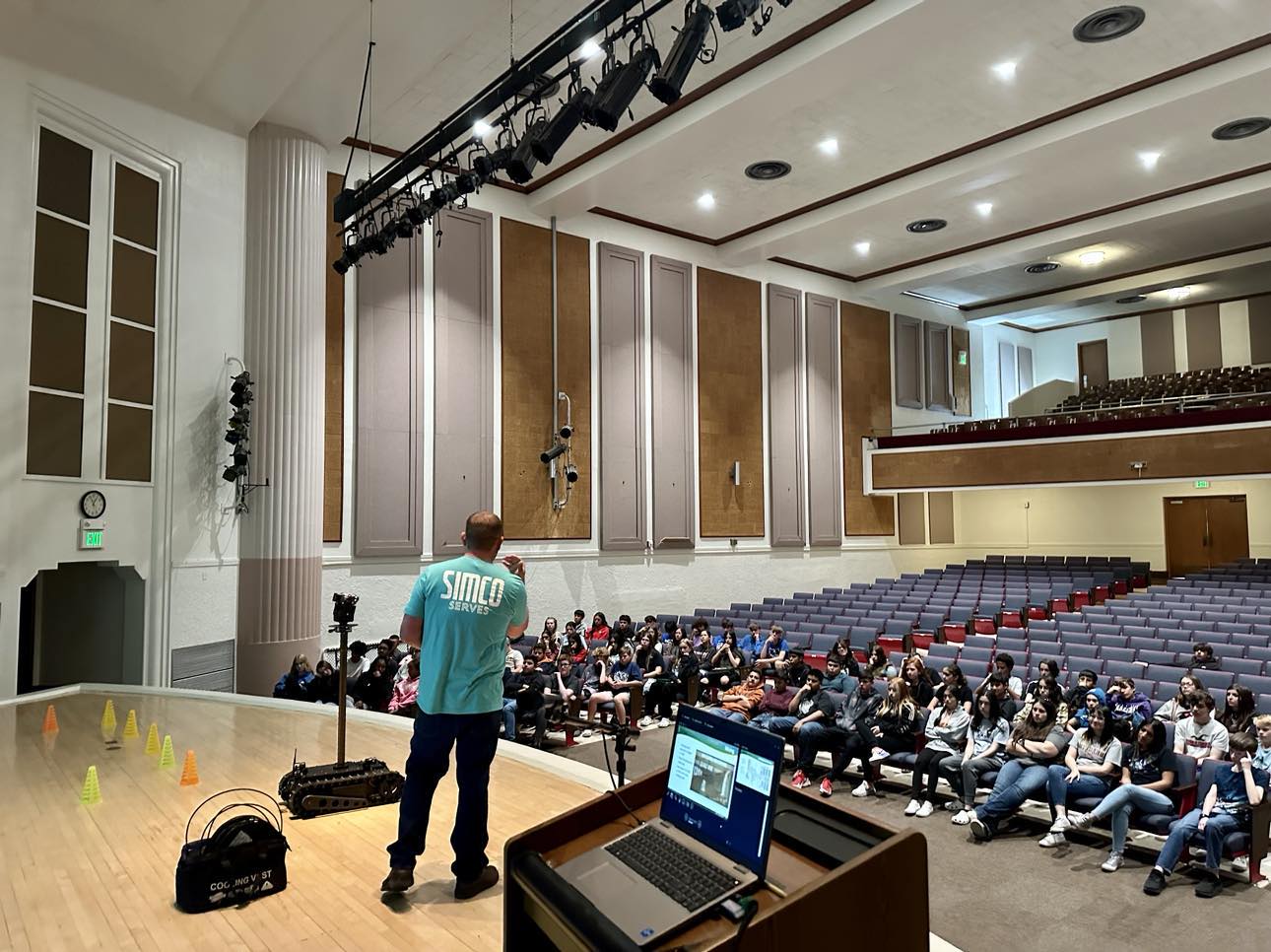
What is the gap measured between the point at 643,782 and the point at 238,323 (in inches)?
364

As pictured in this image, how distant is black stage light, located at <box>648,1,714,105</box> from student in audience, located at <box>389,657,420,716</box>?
5.05 m

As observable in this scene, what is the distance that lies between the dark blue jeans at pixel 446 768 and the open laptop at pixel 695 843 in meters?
1.23

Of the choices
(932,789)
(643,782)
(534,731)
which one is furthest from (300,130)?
(643,782)

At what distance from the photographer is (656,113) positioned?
11.2 metres

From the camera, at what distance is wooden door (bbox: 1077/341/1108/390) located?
2281 centimetres

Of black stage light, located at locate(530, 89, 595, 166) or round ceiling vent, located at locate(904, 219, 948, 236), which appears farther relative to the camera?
round ceiling vent, located at locate(904, 219, 948, 236)

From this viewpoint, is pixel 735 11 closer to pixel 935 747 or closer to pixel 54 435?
pixel 935 747

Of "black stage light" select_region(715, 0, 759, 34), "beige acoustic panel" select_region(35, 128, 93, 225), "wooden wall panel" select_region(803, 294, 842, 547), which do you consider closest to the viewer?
"black stage light" select_region(715, 0, 759, 34)

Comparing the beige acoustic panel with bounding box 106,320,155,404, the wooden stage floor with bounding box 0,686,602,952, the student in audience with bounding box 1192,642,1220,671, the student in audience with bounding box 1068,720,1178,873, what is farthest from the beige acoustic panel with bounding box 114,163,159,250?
the student in audience with bounding box 1192,642,1220,671

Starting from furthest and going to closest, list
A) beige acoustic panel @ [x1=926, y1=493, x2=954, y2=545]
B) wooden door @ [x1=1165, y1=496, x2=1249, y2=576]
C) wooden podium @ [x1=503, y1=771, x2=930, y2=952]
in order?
beige acoustic panel @ [x1=926, y1=493, x2=954, y2=545], wooden door @ [x1=1165, y1=496, x2=1249, y2=576], wooden podium @ [x1=503, y1=771, x2=930, y2=952]

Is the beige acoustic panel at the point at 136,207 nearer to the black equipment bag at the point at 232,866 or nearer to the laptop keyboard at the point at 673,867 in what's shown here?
the black equipment bag at the point at 232,866

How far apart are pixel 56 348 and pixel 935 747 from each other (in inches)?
322

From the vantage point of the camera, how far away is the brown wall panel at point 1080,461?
1483 centimetres

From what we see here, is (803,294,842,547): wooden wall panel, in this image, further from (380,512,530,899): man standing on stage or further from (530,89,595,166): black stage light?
(380,512,530,899): man standing on stage
